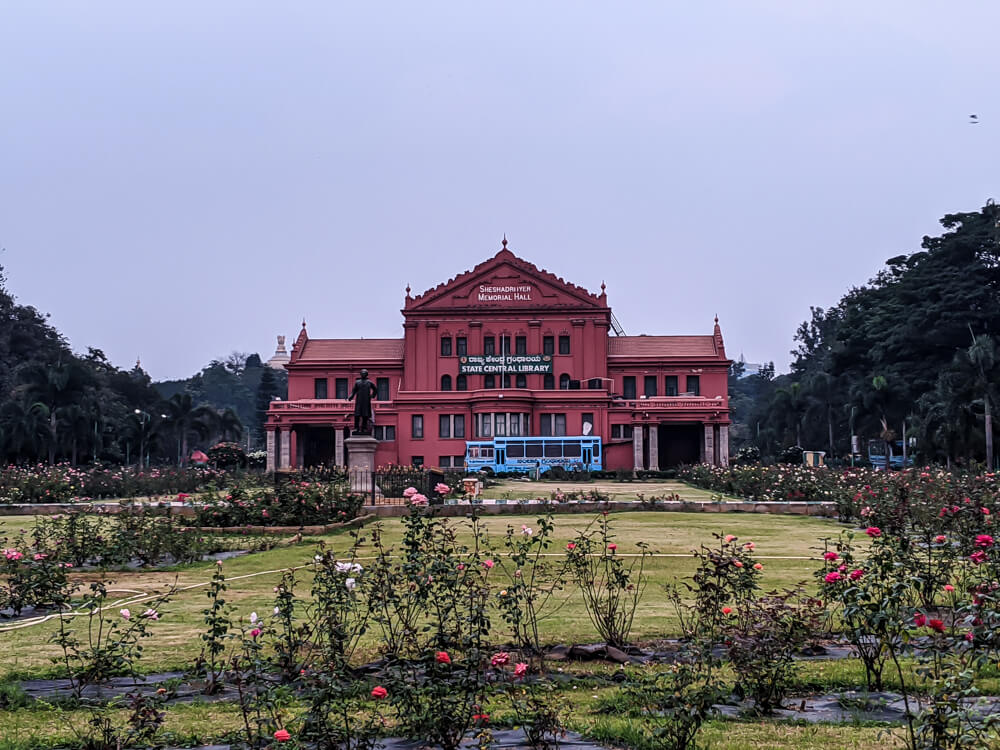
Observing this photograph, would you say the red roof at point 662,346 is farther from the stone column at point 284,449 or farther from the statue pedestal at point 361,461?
the statue pedestal at point 361,461

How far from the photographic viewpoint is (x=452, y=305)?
5628 cm

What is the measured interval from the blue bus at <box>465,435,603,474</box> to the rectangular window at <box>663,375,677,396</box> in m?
8.73

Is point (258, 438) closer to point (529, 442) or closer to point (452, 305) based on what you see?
point (452, 305)

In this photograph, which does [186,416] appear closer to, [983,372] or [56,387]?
[56,387]

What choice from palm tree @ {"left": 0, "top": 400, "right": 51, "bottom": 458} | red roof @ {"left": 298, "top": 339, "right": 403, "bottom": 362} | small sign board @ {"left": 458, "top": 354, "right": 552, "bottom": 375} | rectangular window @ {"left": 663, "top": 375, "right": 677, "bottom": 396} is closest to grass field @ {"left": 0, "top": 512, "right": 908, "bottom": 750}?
palm tree @ {"left": 0, "top": 400, "right": 51, "bottom": 458}

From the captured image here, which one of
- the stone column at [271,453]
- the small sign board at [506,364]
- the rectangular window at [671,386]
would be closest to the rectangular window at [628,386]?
the rectangular window at [671,386]

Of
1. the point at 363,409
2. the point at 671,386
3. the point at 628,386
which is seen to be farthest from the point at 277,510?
the point at 671,386

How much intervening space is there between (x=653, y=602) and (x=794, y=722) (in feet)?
13.5

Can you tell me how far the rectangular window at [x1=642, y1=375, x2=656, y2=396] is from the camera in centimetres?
5612

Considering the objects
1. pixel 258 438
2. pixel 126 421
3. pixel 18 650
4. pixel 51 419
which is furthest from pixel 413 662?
pixel 258 438

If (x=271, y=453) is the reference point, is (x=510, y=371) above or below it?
above

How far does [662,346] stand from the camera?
57.5 m

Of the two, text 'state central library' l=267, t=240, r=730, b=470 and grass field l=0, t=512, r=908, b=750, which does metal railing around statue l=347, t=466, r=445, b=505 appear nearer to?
grass field l=0, t=512, r=908, b=750

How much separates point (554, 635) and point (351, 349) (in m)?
51.7
